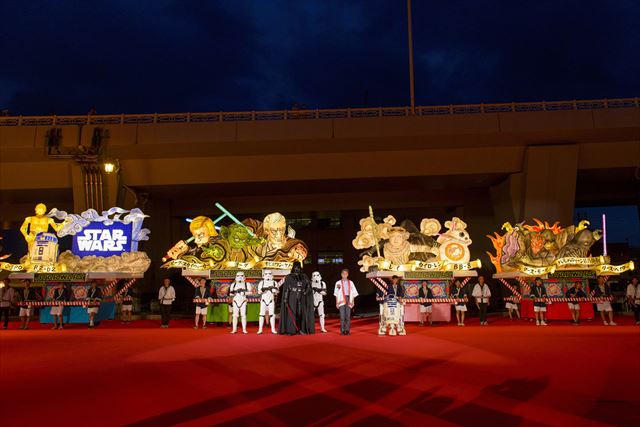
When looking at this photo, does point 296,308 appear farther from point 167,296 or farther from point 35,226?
point 35,226

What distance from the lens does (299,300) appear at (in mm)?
13766

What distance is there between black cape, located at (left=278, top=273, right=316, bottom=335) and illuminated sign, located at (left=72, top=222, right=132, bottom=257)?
27.7 feet

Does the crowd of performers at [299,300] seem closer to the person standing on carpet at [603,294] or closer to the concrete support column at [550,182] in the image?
the person standing on carpet at [603,294]

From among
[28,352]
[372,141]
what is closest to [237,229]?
[28,352]

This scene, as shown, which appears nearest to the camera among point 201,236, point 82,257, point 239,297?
point 239,297

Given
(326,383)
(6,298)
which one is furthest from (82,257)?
(326,383)

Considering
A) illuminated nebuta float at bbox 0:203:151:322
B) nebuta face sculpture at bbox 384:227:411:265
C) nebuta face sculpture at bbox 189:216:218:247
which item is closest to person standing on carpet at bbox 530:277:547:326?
nebuta face sculpture at bbox 384:227:411:265

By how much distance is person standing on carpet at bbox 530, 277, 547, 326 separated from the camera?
53.6 ft

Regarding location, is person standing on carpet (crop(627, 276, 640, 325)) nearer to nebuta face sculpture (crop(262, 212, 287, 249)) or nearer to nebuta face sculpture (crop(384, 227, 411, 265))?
nebuta face sculpture (crop(384, 227, 411, 265))

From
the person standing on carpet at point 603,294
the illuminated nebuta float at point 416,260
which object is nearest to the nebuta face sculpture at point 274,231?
the illuminated nebuta float at point 416,260

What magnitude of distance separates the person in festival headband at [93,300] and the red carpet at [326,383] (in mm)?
5453

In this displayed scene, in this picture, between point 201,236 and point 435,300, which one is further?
point 201,236

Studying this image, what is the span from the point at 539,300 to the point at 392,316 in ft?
19.8

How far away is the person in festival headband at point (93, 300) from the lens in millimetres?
17125
